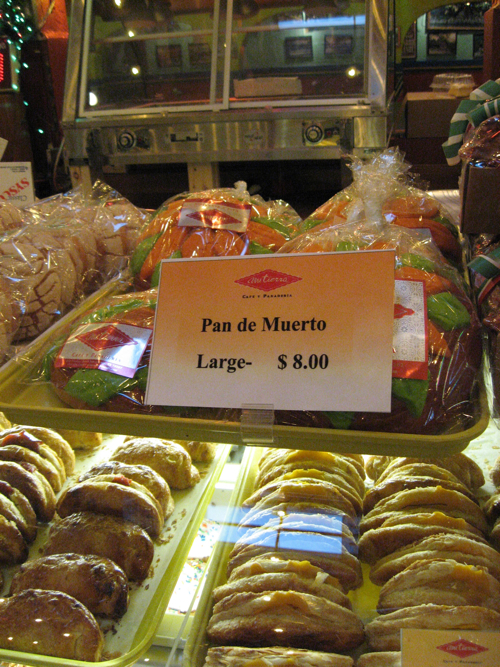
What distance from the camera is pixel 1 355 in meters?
1.00

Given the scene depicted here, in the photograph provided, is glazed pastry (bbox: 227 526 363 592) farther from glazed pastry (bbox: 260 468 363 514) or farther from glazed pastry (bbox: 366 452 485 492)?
glazed pastry (bbox: 366 452 485 492)

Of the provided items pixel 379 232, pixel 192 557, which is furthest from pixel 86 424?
pixel 379 232

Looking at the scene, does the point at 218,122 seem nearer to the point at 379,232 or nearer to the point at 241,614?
the point at 379,232

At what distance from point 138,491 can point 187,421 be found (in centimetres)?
43

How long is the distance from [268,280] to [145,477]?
1.93 ft

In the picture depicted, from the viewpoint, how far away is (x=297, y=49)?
3.06 meters

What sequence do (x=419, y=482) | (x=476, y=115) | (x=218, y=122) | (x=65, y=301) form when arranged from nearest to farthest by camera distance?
1. (x=476, y=115)
2. (x=419, y=482)
3. (x=65, y=301)
4. (x=218, y=122)

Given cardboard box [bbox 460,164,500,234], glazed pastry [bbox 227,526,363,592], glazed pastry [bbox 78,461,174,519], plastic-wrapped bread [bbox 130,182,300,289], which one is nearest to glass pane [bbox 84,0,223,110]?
plastic-wrapped bread [bbox 130,182,300,289]

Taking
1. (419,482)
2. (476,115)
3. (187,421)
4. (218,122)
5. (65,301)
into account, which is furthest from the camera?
(218,122)

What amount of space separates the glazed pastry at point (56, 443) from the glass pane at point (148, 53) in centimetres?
221

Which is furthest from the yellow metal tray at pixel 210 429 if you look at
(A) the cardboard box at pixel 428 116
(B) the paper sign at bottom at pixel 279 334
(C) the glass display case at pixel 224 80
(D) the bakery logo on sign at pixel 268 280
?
(A) the cardboard box at pixel 428 116

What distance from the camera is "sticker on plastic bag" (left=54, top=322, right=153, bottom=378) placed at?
2.55ft

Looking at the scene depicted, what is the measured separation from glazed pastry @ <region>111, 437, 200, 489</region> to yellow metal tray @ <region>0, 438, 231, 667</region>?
3 centimetres

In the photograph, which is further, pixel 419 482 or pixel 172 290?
pixel 419 482
